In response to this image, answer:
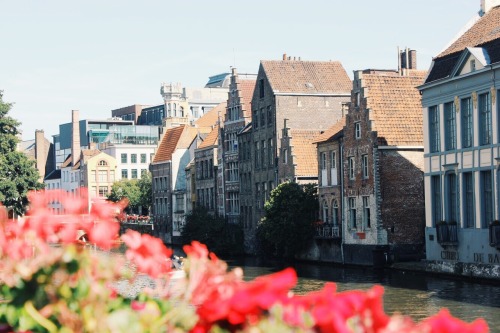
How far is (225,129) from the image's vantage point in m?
73.8

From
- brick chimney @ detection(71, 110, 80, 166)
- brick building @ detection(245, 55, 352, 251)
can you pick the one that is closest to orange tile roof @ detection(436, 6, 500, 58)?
brick building @ detection(245, 55, 352, 251)

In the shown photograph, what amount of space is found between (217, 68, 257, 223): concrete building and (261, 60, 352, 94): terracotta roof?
6563 millimetres

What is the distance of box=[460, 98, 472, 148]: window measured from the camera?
4128 centimetres

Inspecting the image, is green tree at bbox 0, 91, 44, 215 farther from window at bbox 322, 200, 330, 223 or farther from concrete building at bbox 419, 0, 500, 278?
concrete building at bbox 419, 0, 500, 278

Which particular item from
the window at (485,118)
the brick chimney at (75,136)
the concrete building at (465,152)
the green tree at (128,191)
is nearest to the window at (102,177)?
the green tree at (128,191)

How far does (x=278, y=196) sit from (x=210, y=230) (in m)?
12.5

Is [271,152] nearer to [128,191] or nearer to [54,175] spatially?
[128,191]

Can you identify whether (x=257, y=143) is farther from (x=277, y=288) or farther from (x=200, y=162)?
(x=277, y=288)

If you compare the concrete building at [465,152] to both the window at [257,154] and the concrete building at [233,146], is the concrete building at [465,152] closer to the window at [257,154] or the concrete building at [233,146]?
the window at [257,154]

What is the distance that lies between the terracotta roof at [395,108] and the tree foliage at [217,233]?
19.5 meters

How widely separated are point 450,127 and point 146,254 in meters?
38.5

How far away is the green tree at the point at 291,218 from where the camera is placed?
55188mm

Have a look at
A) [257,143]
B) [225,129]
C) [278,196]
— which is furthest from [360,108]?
[225,129]

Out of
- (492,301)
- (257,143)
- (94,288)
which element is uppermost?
(257,143)
